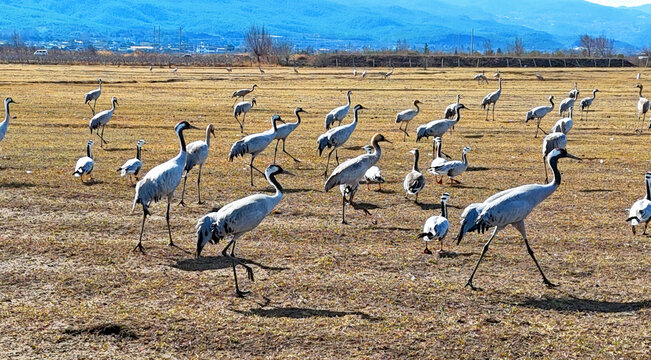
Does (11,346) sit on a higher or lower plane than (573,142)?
lower

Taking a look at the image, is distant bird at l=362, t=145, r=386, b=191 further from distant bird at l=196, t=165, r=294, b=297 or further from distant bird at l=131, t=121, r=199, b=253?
distant bird at l=196, t=165, r=294, b=297

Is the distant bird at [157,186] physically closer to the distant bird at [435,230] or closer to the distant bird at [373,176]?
the distant bird at [435,230]

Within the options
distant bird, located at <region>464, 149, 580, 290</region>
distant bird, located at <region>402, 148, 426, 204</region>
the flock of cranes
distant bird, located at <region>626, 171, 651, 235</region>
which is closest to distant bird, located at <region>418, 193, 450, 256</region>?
the flock of cranes

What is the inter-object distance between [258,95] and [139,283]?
3248 centimetres

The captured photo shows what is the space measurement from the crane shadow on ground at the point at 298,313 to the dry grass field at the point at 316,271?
1.3 inches

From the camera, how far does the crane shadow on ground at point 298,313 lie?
27.4 feet

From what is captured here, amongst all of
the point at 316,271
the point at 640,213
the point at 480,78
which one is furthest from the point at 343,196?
the point at 480,78

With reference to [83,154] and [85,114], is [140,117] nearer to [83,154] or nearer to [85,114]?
[85,114]

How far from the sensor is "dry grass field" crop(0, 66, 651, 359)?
25.2 ft

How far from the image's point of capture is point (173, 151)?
779 inches

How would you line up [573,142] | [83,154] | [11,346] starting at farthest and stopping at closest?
[573,142], [83,154], [11,346]

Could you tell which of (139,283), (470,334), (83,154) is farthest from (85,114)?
(470,334)

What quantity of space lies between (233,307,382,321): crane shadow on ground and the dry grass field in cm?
3

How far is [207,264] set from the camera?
1025 cm
